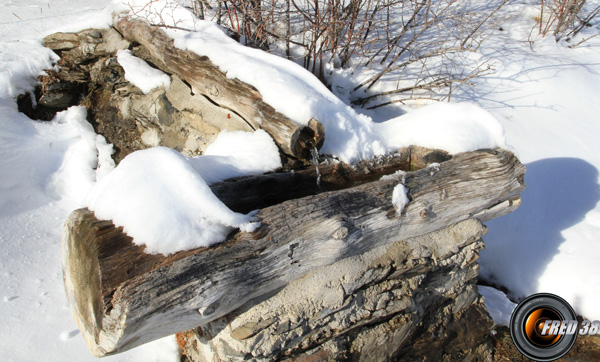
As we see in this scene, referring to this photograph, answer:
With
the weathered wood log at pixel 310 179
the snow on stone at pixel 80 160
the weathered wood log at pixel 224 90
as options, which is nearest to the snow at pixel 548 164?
the weathered wood log at pixel 310 179

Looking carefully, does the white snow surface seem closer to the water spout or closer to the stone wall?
the water spout

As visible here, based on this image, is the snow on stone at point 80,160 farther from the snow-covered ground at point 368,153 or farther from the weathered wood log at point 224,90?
the weathered wood log at point 224,90

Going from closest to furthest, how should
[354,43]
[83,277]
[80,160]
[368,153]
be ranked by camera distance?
1. [83,277]
2. [368,153]
3. [80,160]
4. [354,43]

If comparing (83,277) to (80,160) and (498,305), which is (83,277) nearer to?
(80,160)

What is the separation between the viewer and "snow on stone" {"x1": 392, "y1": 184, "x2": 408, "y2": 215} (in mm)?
2275

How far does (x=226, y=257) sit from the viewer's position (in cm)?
178


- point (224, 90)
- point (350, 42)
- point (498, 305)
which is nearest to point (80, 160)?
point (224, 90)

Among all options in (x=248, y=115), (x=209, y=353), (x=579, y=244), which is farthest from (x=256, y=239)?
Result: (x=579, y=244)

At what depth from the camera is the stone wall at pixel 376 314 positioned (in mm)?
2041

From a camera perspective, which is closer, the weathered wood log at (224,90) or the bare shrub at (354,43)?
the weathered wood log at (224,90)

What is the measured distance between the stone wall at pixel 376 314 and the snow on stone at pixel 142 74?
2074mm

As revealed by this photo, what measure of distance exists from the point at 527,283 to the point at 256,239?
257 centimetres

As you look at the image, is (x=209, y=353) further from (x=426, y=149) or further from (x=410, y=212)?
(x=426, y=149)

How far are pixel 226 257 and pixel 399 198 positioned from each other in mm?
1015
